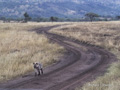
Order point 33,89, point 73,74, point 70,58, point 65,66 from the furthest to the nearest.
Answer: point 70,58 → point 65,66 → point 73,74 → point 33,89

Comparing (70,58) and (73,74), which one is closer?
(73,74)

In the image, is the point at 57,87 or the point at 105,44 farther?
the point at 105,44

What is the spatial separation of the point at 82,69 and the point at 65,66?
5.19 ft

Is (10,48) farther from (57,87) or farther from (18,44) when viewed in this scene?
(57,87)

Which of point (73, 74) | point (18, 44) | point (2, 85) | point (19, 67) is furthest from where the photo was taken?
point (18, 44)

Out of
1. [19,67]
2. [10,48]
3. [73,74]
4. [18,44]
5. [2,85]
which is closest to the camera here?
[2,85]

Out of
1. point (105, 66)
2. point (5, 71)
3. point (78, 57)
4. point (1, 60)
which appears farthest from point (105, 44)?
point (5, 71)

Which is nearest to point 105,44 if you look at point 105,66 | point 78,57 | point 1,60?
point 78,57

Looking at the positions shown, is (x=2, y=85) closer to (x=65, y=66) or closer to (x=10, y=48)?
(x=65, y=66)

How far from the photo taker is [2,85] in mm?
15195

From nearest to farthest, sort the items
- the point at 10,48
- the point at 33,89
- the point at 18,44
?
1. the point at 33,89
2. the point at 10,48
3. the point at 18,44

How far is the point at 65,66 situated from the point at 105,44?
13961 mm

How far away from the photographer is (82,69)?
773 inches

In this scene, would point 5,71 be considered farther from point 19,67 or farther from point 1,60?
point 1,60
